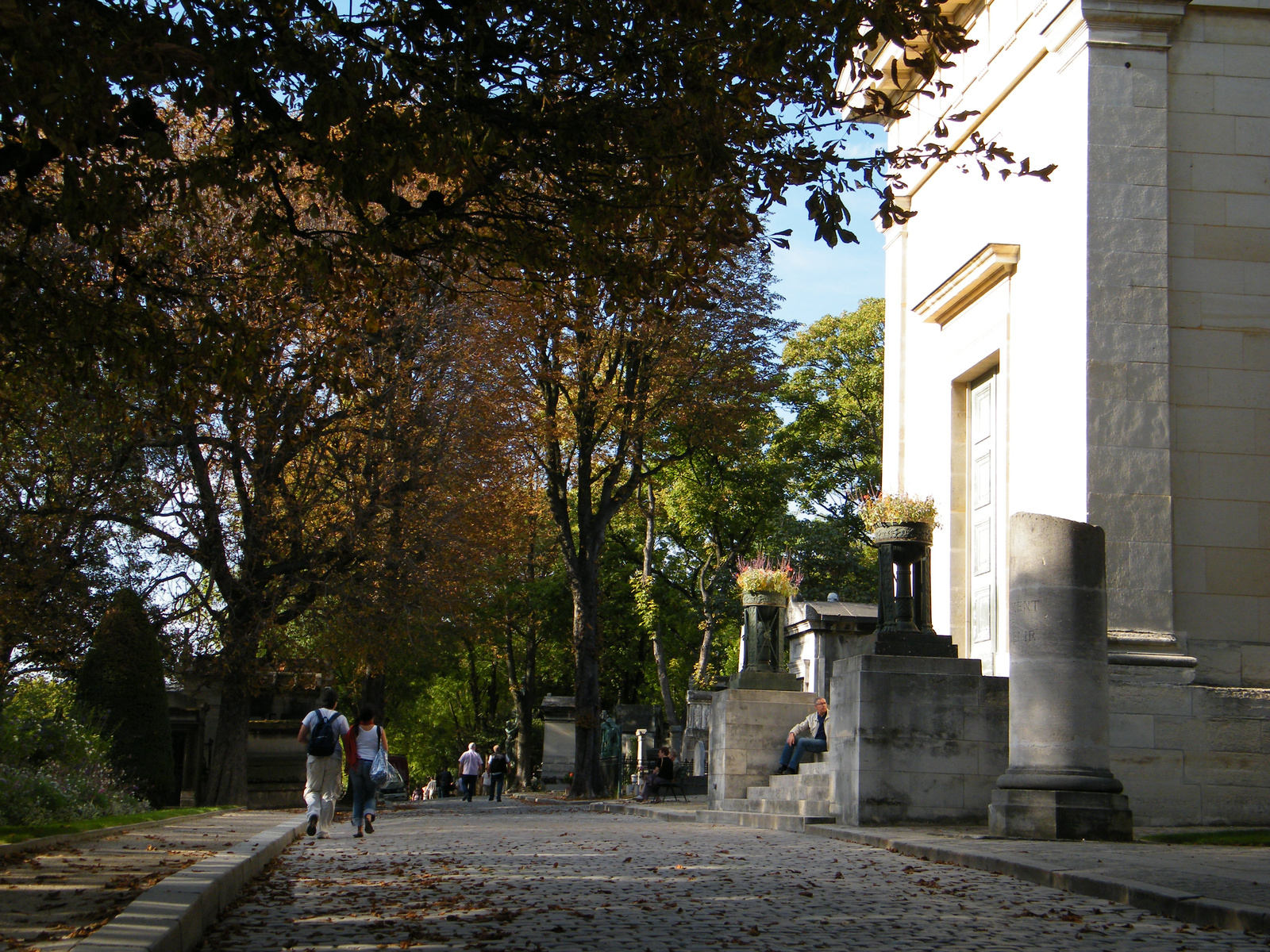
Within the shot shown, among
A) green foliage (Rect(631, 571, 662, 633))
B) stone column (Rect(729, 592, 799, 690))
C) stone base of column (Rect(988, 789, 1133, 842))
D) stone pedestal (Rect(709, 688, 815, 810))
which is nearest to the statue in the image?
green foliage (Rect(631, 571, 662, 633))

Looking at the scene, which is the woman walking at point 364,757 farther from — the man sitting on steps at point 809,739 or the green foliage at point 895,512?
the green foliage at point 895,512

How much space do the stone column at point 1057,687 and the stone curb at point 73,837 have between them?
8.13m

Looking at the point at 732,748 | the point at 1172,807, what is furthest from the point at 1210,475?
the point at 732,748

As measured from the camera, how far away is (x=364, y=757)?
577 inches

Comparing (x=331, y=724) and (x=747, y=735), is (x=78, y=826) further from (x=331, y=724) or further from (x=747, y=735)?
(x=747, y=735)

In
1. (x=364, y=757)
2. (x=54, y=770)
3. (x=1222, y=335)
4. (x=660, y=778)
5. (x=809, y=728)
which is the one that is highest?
(x=1222, y=335)

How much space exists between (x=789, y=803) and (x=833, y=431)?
30.6 metres

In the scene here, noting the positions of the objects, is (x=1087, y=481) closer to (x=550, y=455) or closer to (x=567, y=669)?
(x=550, y=455)

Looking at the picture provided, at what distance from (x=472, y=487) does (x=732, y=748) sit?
7.91 meters

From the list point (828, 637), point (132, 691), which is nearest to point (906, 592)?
point (828, 637)

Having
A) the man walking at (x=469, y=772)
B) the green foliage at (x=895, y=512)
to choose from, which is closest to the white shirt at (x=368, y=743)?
the green foliage at (x=895, y=512)

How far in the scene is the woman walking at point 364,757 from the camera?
14664mm

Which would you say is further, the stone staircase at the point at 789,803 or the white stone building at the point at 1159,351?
the stone staircase at the point at 789,803

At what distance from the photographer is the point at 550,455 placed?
29.2 meters
